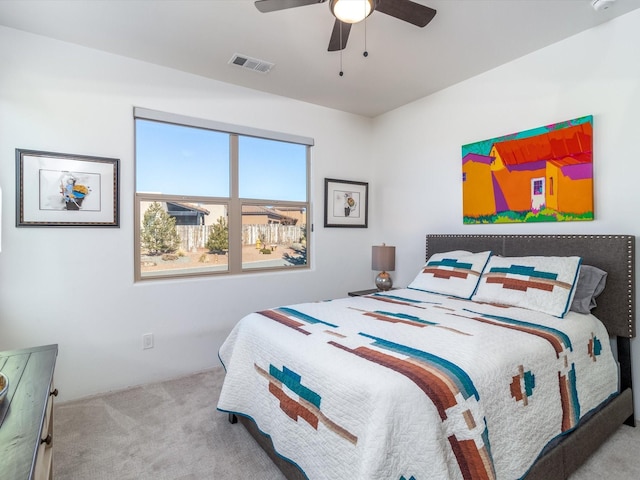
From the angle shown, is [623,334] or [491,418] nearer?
[491,418]

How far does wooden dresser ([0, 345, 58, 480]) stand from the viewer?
0.78 meters

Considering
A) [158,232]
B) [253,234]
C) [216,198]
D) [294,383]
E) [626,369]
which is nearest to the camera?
[294,383]

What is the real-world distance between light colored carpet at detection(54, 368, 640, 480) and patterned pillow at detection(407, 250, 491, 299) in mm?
1154

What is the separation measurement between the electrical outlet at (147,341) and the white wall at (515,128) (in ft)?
8.32

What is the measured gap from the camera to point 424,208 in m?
3.49

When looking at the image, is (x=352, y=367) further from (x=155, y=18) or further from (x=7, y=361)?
(x=155, y=18)

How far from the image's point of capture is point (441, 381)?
3.97 feet

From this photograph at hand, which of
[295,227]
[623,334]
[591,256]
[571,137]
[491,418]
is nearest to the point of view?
[491,418]

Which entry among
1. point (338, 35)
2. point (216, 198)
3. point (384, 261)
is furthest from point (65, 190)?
point (384, 261)

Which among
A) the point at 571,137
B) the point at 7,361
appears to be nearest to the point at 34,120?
the point at 7,361

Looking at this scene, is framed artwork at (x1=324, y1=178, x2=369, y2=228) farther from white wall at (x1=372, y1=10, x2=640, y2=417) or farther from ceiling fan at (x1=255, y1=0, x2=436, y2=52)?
ceiling fan at (x1=255, y1=0, x2=436, y2=52)

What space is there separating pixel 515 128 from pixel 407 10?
1.51m

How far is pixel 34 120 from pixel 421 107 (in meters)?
3.29

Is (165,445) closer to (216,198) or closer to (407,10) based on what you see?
(216,198)
